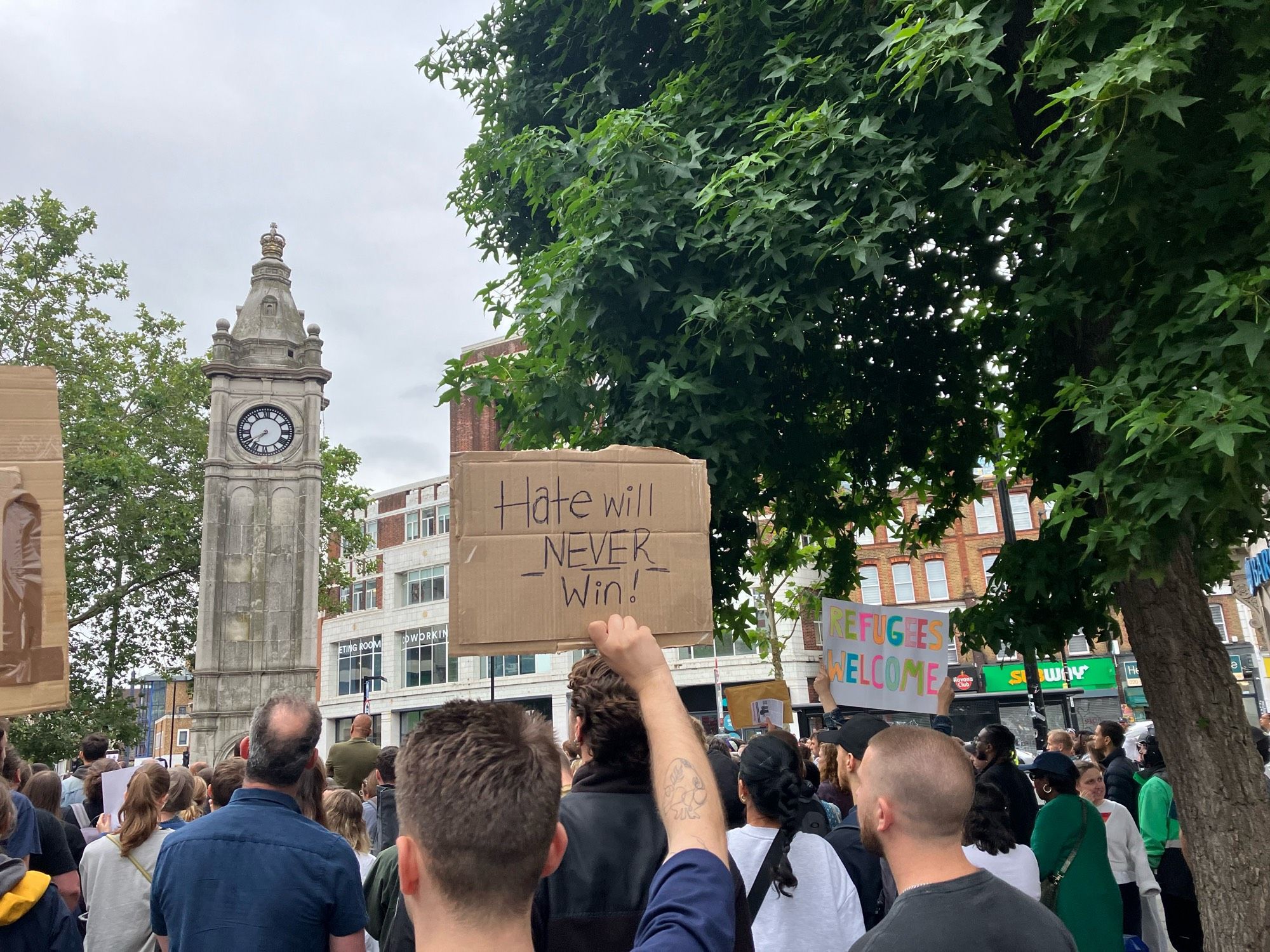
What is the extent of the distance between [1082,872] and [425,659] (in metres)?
47.6

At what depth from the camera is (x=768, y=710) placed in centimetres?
Result: 1329

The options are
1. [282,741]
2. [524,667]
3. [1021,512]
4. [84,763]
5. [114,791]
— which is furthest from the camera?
[524,667]

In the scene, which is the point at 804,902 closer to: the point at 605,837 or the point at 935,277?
the point at 605,837

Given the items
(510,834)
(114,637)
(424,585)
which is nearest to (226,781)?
(510,834)

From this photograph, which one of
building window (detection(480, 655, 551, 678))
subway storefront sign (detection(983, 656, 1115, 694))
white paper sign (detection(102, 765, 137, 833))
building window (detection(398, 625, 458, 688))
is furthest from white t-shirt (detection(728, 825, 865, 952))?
building window (detection(398, 625, 458, 688))

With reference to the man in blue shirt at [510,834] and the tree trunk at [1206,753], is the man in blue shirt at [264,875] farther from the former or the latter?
the tree trunk at [1206,753]

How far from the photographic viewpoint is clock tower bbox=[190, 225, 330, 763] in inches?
818

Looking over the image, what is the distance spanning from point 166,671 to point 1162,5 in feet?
91.9

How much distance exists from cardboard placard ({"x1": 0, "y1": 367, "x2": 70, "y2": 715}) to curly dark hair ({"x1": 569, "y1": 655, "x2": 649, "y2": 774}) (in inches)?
59.8

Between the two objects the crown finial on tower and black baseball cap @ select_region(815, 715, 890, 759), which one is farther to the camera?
the crown finial on tower

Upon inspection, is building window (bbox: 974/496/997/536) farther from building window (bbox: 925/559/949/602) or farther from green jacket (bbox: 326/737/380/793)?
green jacket (bbox: 326/737/380/793)

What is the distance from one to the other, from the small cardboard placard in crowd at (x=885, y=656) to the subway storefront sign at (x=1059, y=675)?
22938 mm

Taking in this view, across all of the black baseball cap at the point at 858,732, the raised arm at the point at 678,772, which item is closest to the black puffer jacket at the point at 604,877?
the raised arm at the point at 678,772

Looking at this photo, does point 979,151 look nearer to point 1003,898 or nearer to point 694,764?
point 1003,898
